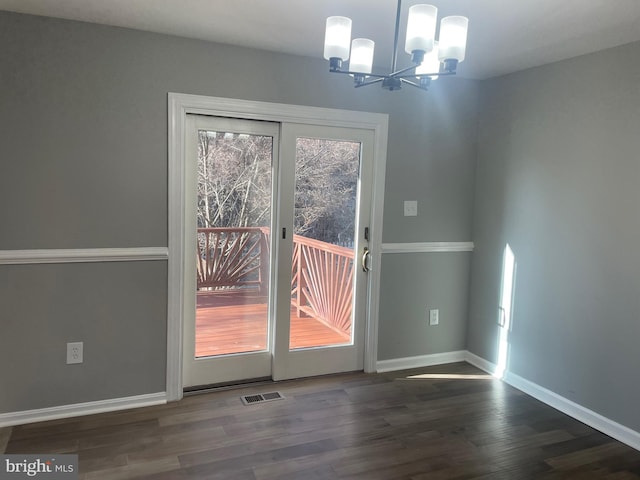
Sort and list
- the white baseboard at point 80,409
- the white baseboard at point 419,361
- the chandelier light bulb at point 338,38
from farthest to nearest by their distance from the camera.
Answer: the white baseboard at point 419,361 → the white baseboard at point 80,409 → the chandelier light bulb at point 338,38

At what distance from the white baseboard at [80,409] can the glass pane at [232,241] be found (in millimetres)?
418

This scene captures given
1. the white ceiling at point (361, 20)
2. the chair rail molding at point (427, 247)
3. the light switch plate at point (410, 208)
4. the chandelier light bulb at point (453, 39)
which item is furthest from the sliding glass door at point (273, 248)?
the chandelier light bulb at point (453, 39)

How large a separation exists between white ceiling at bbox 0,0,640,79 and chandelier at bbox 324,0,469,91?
466mm

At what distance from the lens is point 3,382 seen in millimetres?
2781

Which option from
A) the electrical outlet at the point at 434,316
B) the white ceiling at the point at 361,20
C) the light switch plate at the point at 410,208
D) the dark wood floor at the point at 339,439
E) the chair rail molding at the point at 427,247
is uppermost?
the white ceiling at the point at 361,20

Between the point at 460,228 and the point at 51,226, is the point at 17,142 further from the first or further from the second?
the point at 460,228

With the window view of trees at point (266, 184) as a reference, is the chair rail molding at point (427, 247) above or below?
below

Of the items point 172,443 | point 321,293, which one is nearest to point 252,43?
point 321,293

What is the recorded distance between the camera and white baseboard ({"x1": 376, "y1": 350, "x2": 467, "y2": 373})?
3807mm

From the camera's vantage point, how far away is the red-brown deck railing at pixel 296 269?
3279 millimetres

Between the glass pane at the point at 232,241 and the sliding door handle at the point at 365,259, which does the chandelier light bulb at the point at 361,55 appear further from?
the sliding door handle at the point at 365,259

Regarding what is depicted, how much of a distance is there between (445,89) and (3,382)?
3.56m

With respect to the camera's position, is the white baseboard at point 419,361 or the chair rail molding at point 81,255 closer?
the chair rail molding at point 81,255

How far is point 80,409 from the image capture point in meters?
2.95
